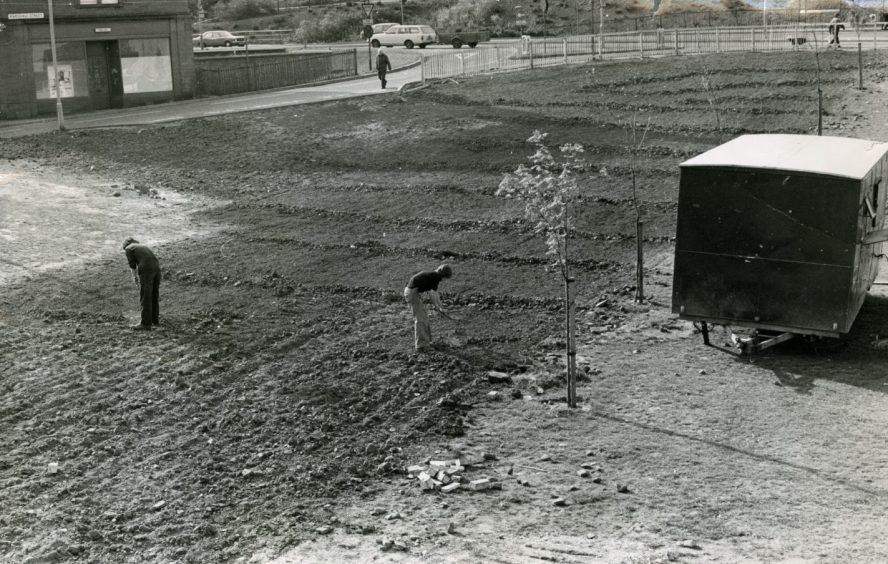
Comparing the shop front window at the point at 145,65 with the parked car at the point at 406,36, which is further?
the parked car at the point at 406,36

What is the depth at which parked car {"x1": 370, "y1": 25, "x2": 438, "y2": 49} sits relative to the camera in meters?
62.5

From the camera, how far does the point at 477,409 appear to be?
47.5 ft

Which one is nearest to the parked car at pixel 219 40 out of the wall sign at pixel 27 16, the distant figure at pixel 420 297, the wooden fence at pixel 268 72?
the wooden fence at pixel 268 72

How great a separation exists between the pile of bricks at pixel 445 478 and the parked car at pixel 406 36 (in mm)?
51992

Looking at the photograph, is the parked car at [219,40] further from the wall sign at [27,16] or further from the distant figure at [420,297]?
the distant figure at [420,297]

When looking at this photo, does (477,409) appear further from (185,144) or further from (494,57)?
(494,57)

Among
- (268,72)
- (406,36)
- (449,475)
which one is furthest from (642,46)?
(449,475)

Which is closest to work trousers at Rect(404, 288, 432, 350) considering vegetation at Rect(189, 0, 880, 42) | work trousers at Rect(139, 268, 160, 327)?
work trousers at Rect(139, 268, 160, 327)

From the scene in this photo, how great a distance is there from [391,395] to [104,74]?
110 feet

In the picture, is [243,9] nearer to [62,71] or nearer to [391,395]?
[62,71]

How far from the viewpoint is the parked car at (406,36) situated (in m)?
62.5

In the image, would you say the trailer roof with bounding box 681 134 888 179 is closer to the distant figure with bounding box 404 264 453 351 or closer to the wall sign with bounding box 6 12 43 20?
the distant figure with bounding box 404 264 453 351

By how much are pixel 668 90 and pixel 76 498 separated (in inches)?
1105

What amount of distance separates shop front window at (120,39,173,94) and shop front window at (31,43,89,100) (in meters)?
1.73
